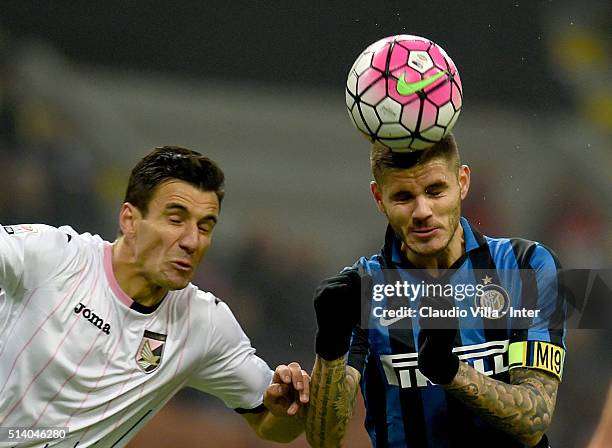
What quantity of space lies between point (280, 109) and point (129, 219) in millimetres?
3418

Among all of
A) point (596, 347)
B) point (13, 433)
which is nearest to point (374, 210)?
point (596, 347)

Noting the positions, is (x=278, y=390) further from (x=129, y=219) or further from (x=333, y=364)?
(x=129, y=219)

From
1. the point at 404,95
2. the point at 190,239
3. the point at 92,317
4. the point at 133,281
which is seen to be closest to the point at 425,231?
the point at 404,95

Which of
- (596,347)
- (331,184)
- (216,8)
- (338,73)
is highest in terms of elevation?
(216,8)

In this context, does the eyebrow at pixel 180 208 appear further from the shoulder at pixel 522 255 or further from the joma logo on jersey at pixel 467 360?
the shoulder at pixel 522 255

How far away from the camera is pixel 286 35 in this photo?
6770 mm

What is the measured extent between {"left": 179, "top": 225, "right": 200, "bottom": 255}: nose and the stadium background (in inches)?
120

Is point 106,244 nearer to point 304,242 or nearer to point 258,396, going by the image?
point 258,396

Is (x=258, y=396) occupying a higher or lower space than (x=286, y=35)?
lower

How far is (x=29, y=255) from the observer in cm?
325

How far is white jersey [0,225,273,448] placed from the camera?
326 centimetres

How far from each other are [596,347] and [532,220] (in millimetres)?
1024

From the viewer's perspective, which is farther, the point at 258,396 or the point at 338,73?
the point at 338,73

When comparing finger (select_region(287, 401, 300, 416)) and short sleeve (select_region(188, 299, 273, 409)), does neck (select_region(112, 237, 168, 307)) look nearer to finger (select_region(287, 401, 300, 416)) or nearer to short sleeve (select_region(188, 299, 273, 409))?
short sleeve (select_region(188, 299, 273, 409))
